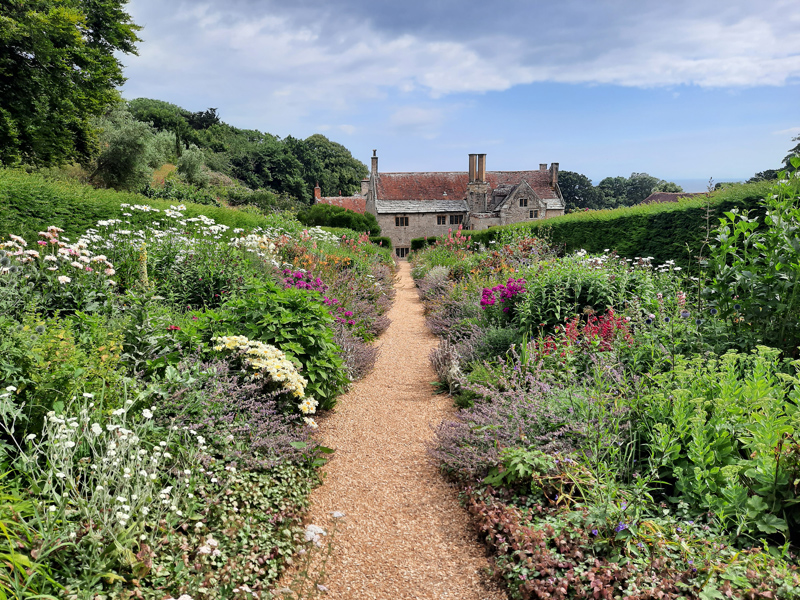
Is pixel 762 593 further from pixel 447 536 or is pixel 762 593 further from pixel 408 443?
pixel 408 443

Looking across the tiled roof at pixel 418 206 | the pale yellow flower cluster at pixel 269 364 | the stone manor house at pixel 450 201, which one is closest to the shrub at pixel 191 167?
the stone manor house at pixel 450 201

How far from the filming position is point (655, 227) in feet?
36.8

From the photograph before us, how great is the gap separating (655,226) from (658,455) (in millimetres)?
9443

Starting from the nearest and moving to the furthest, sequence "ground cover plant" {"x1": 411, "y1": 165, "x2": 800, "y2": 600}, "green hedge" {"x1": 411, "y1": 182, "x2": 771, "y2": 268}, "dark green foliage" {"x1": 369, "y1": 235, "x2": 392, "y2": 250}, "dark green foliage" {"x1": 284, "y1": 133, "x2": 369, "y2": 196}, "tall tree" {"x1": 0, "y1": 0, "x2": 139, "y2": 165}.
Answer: "ground cover plant" {"x1": 411, "y1": 165, "x2": 800, "y2": 600} → "green hedge" {"x1": 411, "y1": 182, "x2": 771, "y2": 268} → "tall tree" {"x1": 0, "y1": 0, "x2": 139, "y2": 165} → "dark green foliage" {"x1": 369, "y1": 235, "x2": 392, "y2": 250} → "dark green foliage" {"x1": 284, "y1": 133, "x2": 369, "y2": 196}

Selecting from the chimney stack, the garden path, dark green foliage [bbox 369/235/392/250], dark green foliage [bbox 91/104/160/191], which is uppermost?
the chimney stack

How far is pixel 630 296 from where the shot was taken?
6.68 meters

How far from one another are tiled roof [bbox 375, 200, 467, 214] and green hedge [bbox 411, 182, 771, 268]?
25.2 m

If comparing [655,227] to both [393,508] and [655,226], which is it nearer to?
[655,226]

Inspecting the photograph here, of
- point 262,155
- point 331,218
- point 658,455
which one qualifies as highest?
point 262,155

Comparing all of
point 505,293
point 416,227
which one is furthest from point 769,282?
point 416,227

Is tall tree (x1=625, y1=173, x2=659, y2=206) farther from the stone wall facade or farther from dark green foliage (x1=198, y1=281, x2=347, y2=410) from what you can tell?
dark green foliage (x1=198, y1=281, x2=347, y2=410)

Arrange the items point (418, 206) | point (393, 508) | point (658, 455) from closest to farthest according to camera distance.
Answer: point (658, 455), point (393, 508), point (418, 206)

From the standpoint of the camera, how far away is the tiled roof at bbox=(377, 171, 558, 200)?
Answer: 41.0 meters

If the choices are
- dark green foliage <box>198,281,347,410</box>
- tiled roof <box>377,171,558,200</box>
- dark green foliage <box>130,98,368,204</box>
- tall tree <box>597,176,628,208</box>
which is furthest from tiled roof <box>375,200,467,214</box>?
dark green foliage <box>198,281,347,410</box>
